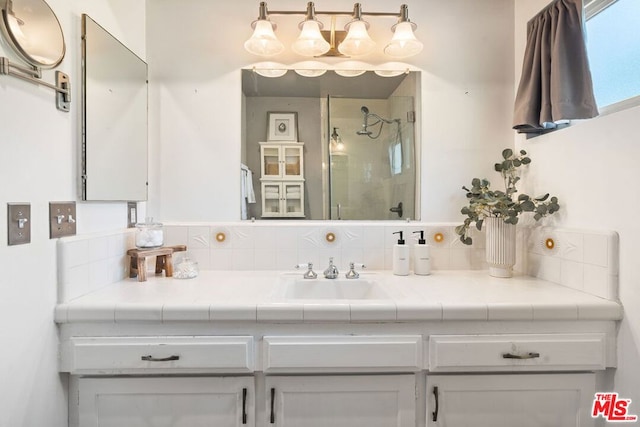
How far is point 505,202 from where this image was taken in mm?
1332

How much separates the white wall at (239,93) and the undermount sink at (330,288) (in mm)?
489

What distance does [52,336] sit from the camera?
0.96 m

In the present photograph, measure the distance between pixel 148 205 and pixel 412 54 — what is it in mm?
1550

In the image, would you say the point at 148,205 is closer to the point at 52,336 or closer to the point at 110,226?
the point at 110,226

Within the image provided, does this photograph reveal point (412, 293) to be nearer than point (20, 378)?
No

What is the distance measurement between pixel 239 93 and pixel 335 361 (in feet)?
4.39

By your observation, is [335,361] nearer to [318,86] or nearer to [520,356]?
[520,356]

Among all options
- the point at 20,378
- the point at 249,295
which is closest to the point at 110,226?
the point at 20,378

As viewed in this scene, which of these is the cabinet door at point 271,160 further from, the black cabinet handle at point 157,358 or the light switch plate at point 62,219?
the black cabinet handle at point 157,358

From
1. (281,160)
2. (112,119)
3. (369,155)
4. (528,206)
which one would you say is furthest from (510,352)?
(112,119)

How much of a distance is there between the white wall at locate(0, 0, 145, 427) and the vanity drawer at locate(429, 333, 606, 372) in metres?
1.26

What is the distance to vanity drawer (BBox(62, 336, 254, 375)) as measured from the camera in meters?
0.96

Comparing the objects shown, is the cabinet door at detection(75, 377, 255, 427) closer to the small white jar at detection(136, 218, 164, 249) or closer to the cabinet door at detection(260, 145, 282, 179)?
the small white jar at detection(136, 218, 164, 249)

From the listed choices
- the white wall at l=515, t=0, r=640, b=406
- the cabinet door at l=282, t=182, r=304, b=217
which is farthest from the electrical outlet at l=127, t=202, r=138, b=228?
the white wall at l=515, t=0, r=640, b=406
